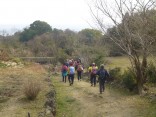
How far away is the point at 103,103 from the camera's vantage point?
17.0 m

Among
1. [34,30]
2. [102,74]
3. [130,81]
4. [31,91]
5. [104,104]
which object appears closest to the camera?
[31,91]

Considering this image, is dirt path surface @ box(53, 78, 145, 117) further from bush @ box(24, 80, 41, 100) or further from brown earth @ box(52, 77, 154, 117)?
bush @ box(24, 80, 41, 100)

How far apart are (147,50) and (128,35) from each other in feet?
4.17

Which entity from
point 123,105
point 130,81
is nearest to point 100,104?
point 123,105

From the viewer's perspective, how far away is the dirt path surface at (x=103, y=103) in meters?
14.9

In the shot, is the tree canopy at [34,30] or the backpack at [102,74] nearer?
the backpack at [102,74]

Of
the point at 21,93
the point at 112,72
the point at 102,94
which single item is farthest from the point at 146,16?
the point at 112,72

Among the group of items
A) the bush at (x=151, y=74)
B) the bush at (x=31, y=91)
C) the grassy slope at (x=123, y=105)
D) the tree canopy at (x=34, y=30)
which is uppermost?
the tree canopy at (x=34, y=30)

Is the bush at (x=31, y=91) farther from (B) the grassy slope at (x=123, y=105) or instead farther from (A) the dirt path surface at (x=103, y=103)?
(A) the dirt path surface at (x=103, y=103)

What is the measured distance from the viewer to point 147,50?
1752cm

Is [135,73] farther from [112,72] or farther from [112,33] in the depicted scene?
[112,72]

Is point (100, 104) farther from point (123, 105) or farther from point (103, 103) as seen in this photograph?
point (123, 105)

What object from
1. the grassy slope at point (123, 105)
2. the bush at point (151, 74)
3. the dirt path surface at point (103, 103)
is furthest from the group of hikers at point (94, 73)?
the bush at point (151, 74)

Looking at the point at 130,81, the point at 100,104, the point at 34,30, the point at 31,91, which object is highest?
the point at 34,30
